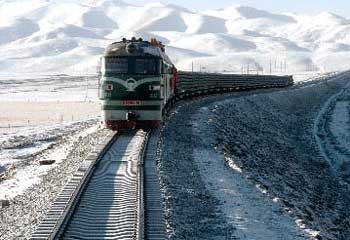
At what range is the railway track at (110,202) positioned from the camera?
12.1 m

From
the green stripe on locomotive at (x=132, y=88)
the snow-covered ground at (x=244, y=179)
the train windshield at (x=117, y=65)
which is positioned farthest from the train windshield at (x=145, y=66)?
the snow-covered ground at (x=244, y=179)

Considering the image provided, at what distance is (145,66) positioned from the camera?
24.3m

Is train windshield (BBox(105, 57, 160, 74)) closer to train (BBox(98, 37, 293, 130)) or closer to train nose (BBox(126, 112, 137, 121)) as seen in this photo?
train (BBox(98, 37, 293, 130))

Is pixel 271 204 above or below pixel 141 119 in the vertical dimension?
below

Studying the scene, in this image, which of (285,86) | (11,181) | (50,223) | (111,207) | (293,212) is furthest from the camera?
(285,86)

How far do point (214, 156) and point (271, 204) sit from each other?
6.15 m

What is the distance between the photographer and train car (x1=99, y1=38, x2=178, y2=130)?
79.2 feet

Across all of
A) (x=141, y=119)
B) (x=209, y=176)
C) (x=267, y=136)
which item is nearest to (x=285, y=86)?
(x=267, y=136)

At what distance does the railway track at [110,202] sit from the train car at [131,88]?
163 inches

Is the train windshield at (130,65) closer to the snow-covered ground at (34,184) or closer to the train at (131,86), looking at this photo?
the train at (131,86)

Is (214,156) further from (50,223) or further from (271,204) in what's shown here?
(50,223)

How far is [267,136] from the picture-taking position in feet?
116

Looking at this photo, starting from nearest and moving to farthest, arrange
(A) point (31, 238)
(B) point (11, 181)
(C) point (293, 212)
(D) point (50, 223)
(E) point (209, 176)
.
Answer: (A) point (31, 238)
(D) point (50, 223)
(C) point (293, 212)
(E) point (209, 176)
(B) point (11, 181)

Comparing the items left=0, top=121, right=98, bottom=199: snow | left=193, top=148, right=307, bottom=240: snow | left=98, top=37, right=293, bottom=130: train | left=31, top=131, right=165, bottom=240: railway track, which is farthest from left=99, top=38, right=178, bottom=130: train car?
left=193, top=148, right=307, bottom=240: snow
